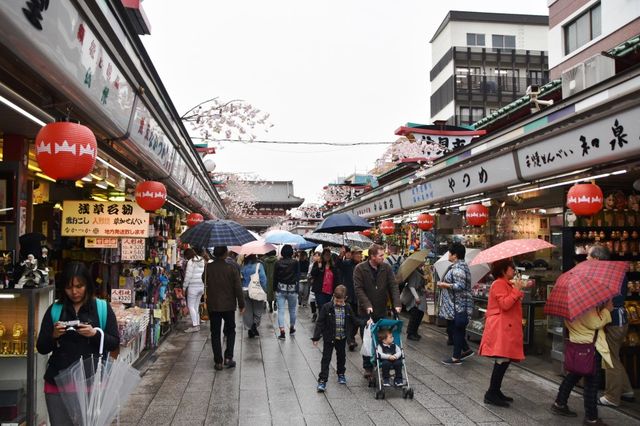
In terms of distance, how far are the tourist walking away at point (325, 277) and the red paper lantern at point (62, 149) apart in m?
7.42

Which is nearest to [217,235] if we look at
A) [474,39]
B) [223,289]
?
[223,289]

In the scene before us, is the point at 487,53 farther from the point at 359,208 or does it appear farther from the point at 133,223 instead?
the point at 133,223

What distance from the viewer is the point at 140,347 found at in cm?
879

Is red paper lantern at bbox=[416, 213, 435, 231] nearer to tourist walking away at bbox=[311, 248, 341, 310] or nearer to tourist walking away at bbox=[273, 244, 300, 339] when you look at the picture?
tourist walking away at bbox=[311, 248, 341, 310]

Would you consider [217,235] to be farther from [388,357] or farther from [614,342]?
[614,342]

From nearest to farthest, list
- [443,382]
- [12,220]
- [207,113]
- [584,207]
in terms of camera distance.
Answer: [12,220], [584,207], [443,382], [207,113]

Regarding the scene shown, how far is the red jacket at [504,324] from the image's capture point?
6.39 meters

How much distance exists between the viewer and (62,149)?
3980 millimetres

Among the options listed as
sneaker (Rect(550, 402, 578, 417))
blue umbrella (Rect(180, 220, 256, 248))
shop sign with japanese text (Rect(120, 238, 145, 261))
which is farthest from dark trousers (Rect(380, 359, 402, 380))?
shop sign with japanese text (Rect(120, 238, 145, 261))

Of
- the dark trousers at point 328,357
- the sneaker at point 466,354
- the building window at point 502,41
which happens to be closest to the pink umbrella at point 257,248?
the dark trousers at point 328,357

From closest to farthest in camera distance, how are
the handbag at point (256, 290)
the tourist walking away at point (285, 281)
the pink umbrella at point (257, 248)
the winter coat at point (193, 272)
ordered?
the handbag at point (256, 290)
the tourist walking away at point (285, 281)
the pink umbrella at point (257, 248)
the winter coat at point (193, 272)

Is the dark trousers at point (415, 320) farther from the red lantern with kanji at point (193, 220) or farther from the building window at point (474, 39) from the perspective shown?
the building window at point (474, 39)

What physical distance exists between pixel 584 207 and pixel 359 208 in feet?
47.7

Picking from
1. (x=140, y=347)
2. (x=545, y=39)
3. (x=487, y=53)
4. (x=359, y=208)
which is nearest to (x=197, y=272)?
(x=140, y=347)
